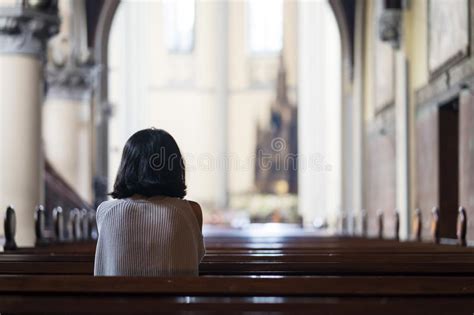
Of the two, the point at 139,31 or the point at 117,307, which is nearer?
the point at 117,307

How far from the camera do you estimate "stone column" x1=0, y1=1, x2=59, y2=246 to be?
1064cm

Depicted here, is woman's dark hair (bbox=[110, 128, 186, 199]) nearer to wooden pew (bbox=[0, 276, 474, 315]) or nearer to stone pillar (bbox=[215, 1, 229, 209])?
wooden pew (bbox=[0, 276, 474, 315])

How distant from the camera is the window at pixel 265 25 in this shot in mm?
34469

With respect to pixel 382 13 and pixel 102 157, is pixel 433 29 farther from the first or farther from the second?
pixel 102 157

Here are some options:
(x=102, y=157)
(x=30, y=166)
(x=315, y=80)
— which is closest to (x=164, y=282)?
(x=30, y=166)

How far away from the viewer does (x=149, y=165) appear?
398 cm

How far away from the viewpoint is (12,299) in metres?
2.93

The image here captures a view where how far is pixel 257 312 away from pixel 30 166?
8.41 meters

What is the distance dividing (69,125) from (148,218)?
14.1 meters

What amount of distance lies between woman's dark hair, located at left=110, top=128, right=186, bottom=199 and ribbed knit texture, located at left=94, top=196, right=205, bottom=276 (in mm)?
47
